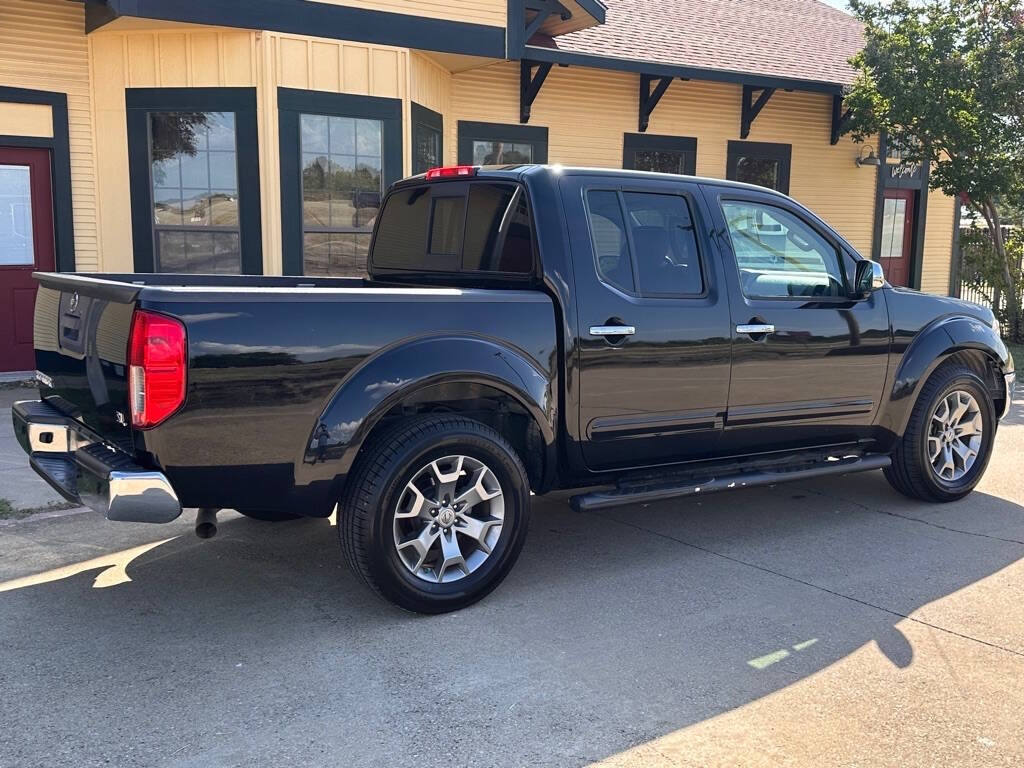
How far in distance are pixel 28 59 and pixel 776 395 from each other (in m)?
8.25

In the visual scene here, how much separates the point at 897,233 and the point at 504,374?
14.7 meters

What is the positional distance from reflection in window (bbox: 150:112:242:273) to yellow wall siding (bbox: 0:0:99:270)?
26.5 inches

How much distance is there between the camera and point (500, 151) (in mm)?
12945

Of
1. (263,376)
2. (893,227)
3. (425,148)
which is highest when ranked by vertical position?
(425,148)

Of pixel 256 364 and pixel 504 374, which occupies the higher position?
pixel 256 364

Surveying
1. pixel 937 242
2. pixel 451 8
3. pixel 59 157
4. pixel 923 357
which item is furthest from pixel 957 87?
pixel 59 157

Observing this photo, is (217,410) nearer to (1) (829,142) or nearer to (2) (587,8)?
→ (2) (587,8)

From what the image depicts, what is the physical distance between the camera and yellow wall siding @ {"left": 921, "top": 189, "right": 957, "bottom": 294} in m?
17.6

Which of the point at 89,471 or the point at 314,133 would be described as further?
the point at 314,133

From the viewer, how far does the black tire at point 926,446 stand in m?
5.88

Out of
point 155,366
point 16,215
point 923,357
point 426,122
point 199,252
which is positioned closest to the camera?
point 155,366

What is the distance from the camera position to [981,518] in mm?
5828

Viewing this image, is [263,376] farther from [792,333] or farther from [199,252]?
[199,252]

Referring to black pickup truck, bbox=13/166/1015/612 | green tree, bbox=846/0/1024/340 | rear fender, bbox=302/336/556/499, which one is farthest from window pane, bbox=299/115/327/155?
green tree, bbox=846/0/1024/340
